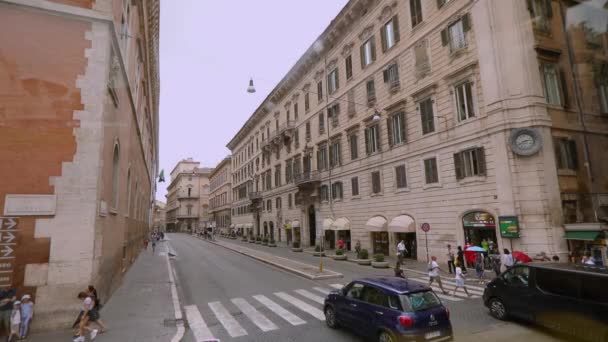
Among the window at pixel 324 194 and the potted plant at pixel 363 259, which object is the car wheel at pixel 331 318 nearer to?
the potted plant at pixel 363 259

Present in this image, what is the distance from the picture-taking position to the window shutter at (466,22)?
1952 cm

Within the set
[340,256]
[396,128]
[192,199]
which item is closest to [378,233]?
[340,256]

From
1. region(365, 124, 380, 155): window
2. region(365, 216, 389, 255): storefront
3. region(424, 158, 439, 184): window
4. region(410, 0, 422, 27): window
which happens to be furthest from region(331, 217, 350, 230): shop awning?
region(410, 0, 422, 27): window

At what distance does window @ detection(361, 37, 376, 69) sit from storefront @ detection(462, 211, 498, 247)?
15.8 m

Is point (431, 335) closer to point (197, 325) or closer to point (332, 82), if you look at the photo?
point (197, 325)

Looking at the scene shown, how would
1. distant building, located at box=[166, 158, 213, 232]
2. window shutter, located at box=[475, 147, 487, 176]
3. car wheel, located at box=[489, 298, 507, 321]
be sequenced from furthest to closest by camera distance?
distant building, located at box=[166, 158, 213, 232]
window shutter, located at box=[475, 147, 487, 176]
car wheel, located at box=[489, 298, 507, 321]

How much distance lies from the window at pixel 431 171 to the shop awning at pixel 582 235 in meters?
7.37

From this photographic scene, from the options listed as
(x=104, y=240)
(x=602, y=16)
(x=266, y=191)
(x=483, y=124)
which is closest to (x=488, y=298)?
(x=483, y=124)

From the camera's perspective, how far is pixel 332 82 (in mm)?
34562

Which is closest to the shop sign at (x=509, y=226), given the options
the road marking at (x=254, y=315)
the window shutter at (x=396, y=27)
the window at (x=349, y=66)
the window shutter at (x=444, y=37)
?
the window shutter at (x=444, y=37)

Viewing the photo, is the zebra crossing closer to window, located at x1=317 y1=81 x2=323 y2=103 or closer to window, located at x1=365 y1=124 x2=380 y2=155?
window, located at x1=365 y1=124 x2=380 y2=155

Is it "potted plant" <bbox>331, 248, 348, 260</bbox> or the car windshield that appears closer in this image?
the car windshield

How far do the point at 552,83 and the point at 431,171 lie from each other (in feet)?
26.8

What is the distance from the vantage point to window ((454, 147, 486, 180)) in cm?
1854
